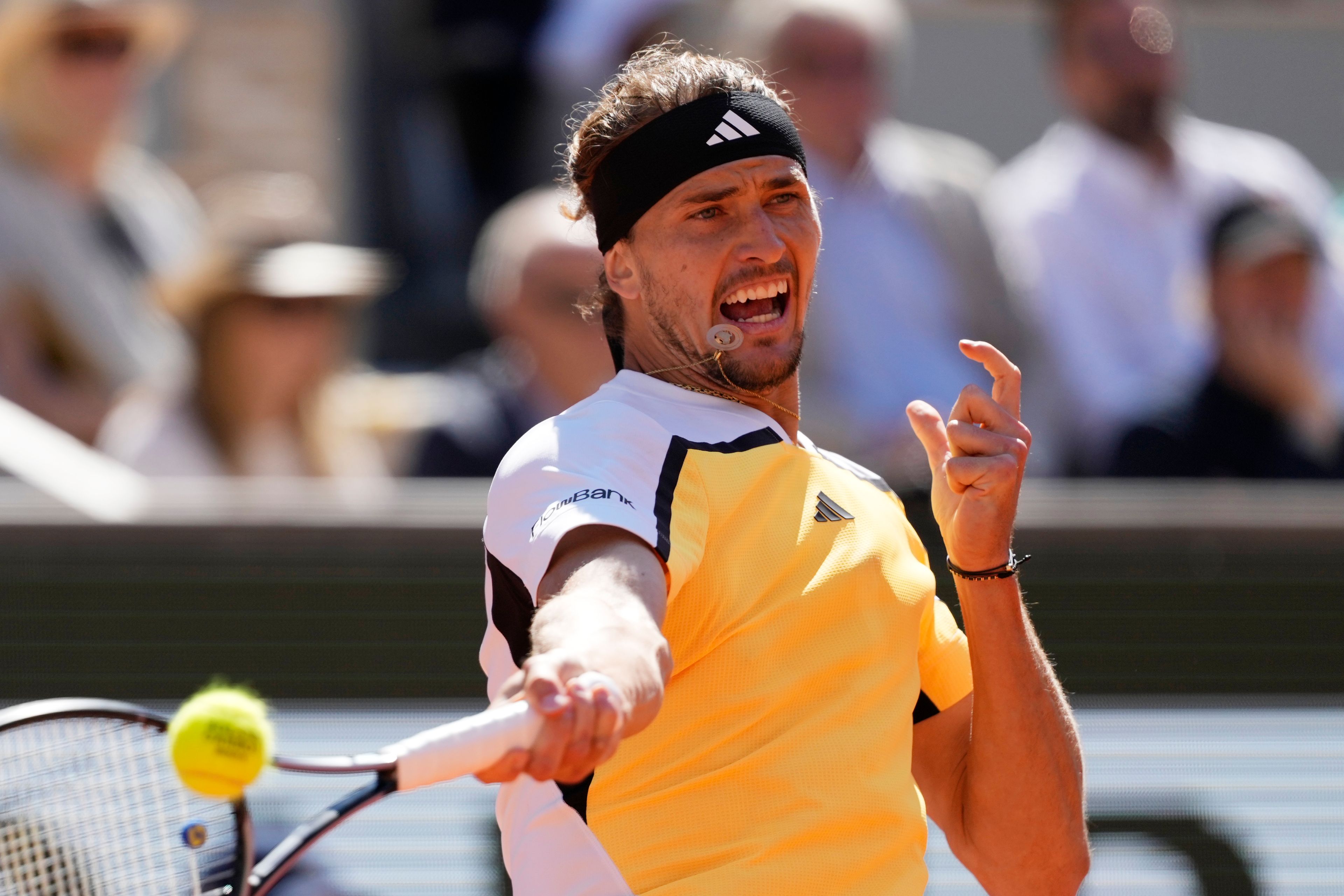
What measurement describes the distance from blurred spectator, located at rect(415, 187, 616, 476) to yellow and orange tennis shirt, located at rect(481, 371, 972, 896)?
303 cm

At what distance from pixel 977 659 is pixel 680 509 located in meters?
0.62

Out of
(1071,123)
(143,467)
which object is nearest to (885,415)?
(1071,123)

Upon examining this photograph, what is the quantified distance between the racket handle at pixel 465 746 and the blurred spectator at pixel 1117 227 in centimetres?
451

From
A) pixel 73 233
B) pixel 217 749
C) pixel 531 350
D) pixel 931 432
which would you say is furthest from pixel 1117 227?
pixel 217 749

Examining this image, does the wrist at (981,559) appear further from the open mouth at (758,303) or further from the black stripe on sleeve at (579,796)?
the black stripe on sleeve at (579,796)

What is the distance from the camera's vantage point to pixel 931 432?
8.75 feet

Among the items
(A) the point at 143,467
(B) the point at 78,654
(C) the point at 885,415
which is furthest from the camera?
(C) the point at 885,415

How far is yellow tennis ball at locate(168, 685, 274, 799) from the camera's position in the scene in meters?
1.92

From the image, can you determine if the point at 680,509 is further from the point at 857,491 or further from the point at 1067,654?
the point at 1067,654

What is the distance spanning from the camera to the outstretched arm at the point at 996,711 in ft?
8.29

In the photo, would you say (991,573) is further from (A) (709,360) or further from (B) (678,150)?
(B) (678,150)

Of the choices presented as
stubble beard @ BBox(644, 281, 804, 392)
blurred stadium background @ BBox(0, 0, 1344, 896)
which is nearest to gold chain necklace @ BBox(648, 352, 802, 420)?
stubble beard @ BBox(644, 281, 804, 392)

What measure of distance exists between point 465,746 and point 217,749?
0.89ft

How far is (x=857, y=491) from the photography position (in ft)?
8.25
